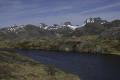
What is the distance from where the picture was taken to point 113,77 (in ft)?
145

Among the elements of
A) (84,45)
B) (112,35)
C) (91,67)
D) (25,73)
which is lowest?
(91,67)

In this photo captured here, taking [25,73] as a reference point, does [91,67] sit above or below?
below

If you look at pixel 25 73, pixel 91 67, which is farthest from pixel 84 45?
pixel 25 73

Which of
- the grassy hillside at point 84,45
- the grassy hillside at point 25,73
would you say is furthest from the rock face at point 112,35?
the grassy hillside at point 25,73

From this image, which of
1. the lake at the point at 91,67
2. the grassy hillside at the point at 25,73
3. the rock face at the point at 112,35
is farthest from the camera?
the rock face at the point at 112,35

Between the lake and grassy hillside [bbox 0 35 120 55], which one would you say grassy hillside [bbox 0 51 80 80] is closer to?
the lake

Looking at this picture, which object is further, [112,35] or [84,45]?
[84,45]

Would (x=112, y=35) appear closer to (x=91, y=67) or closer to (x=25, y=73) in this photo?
(x=91, y=67)

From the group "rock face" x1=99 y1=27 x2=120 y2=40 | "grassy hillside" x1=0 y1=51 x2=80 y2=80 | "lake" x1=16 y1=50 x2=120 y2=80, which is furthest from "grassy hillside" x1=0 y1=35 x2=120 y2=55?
"grassy hillside" x1=0 y1=51 x2=80 y2=80

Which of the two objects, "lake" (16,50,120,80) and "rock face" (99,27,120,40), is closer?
"lake" (16,50,120,80)

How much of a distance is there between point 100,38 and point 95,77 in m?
67.8

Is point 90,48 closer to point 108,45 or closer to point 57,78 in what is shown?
point 108,45

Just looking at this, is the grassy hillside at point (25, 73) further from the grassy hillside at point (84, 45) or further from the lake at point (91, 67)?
the grassy hillside at point (84, 45)

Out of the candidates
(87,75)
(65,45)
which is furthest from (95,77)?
(65,45)
